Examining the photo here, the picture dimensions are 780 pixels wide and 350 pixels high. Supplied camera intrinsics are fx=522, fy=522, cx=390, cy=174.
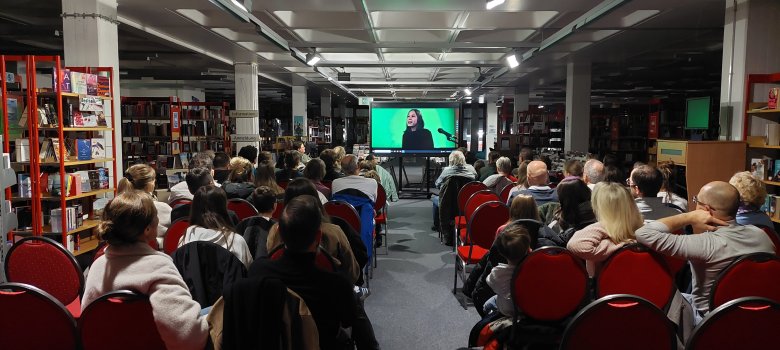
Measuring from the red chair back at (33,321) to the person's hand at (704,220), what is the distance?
121 inches

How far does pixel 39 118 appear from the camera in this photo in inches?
205

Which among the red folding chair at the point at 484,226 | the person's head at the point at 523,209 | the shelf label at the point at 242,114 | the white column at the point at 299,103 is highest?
the white column at the point at 299,103

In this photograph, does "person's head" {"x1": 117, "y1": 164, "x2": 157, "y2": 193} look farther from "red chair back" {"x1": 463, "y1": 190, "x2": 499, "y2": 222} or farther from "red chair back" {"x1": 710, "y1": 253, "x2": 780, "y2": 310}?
"red chair back" {"x1": 710, "y1": 253, "x2": 780, "y2": 310}

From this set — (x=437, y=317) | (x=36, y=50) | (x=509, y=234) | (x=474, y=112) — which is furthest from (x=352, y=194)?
(x=474, y=112)

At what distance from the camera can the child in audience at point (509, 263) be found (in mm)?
2877

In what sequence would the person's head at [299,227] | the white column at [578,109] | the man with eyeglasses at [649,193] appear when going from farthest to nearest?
the white column at [578,109] < the man with eyeglasses at [649,193] < the person's head at [299,227]

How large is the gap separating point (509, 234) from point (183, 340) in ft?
5.77

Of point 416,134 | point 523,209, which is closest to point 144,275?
point 523,209

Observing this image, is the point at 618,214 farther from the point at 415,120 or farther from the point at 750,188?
the point at 415,120

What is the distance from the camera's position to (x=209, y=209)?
123 inches

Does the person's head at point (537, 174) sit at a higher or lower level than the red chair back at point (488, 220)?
higher

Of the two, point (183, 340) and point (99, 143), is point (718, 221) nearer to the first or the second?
point (183, 340)

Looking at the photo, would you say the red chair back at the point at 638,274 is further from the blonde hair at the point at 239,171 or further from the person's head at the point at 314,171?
the blonde hair at the point at 239,171

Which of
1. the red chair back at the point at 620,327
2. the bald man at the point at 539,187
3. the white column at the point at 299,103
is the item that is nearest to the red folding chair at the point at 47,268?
the red chair back at the point at 620,327
